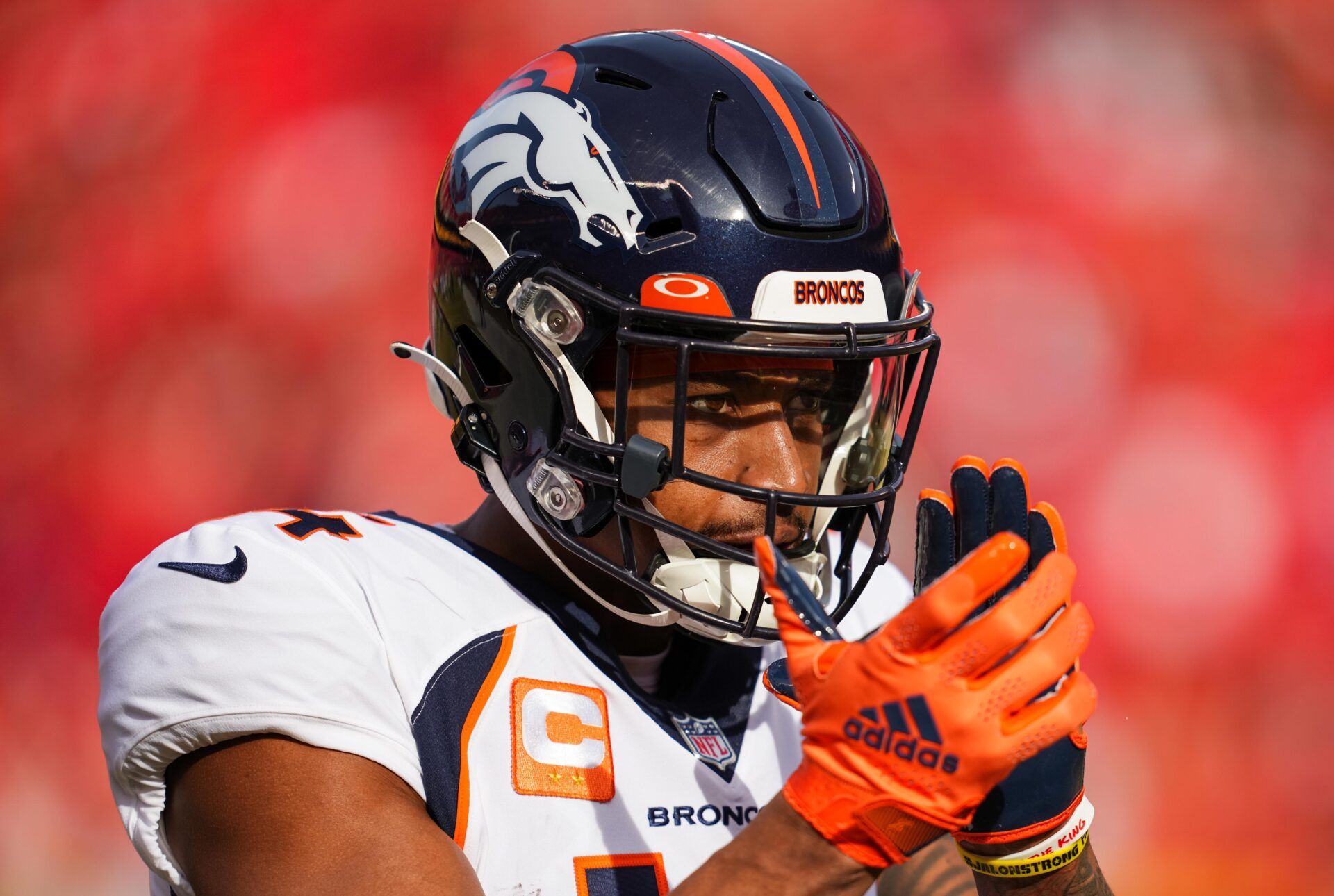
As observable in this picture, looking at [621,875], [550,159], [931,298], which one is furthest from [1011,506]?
[931,298]

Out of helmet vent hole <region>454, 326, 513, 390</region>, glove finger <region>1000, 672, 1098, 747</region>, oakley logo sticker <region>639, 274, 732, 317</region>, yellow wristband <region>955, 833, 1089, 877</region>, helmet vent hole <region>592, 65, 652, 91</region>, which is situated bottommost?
yellow wristband <region>955, 833, 1089, 877</region>

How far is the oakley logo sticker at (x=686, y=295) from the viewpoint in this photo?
144cm

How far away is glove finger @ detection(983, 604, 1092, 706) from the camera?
1.06 metres

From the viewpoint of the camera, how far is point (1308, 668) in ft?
10.7

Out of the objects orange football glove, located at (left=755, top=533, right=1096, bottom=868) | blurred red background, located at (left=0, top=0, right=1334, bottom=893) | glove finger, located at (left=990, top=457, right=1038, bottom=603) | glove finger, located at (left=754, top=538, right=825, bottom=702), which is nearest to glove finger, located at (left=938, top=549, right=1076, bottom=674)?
orange football glove, located at (left=755, top=533, right=1096, bottom=868)

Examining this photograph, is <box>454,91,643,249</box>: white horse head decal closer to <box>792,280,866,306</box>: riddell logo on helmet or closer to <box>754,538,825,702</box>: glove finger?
<box>792,280,866,306</box>: riddell logo on helmet

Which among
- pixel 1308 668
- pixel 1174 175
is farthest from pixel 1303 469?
pixel 1174 175

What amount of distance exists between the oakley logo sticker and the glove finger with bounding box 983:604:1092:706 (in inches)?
21.3

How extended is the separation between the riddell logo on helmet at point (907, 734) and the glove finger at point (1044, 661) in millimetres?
66

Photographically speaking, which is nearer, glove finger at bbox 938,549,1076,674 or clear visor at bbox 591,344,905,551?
glove finger at bbox 938,549,1076,674

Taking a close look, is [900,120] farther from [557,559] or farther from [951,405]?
[557,559]

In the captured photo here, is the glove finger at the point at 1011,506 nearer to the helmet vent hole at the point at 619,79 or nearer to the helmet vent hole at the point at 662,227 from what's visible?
the helmet vent hole at the point at 662,227

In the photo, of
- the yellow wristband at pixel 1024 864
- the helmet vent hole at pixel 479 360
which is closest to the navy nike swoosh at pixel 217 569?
the helmet vent hole at pixel 479 360

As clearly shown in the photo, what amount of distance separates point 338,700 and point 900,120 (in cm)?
280
